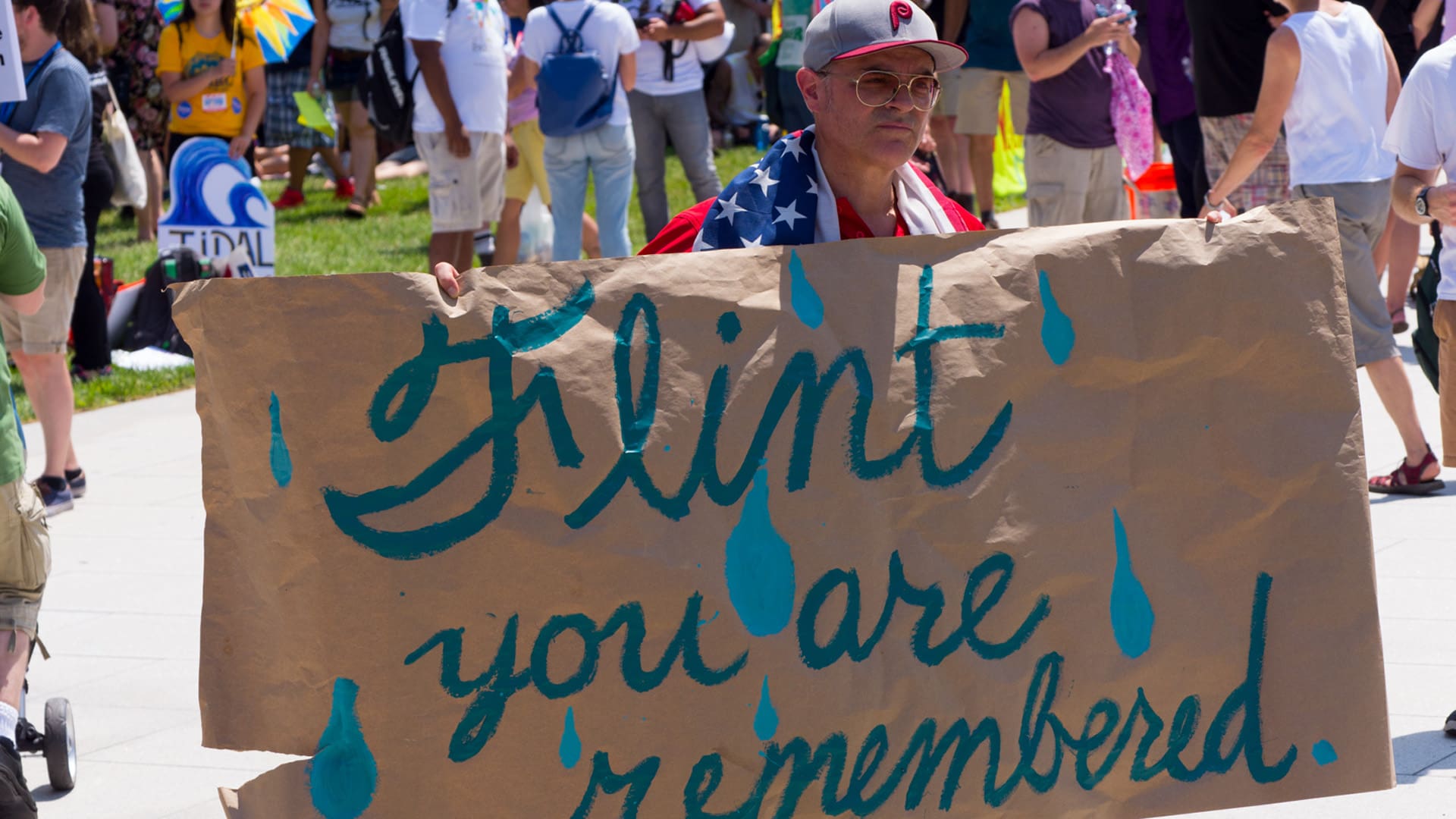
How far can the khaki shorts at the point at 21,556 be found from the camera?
3.77 meters

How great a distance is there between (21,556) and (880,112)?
209 cm

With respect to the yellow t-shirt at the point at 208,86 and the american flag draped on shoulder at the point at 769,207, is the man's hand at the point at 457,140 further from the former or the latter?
the american flag draped on shoulder at the point at 769,207

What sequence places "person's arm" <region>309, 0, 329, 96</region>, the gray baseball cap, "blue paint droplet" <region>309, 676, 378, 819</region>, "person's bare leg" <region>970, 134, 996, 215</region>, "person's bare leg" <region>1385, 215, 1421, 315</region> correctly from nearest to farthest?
"blue paint droplet" <region>309, 676, 378, 819</region>
the gray baseball cap
"person's bare leg" <region>1385, 215, 1421, 315</region>
"person's bare leg" <region>970, 134, 996, 215</region>
"person's arm" <region>309, 0, 329, 96</region>

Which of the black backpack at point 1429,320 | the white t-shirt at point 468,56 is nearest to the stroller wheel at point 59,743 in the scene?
the black backpack at point 1429,320

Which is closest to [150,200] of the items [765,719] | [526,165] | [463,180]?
[526,165]

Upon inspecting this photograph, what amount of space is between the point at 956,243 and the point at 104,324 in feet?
A: 23.6

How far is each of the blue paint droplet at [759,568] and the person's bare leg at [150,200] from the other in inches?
427

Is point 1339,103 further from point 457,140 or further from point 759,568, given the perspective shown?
point 457,140

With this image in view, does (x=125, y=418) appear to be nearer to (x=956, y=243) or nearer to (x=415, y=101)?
(x=415, y=101)

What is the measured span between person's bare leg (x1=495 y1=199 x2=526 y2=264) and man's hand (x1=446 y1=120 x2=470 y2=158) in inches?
29.1

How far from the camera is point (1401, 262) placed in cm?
862

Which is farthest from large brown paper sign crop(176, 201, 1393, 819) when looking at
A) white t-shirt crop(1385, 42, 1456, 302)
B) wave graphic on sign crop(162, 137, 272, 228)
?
wave graphic on sign crop(162, 137, 272, 228)

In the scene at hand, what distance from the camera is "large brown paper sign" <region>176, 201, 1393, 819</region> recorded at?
102 inches

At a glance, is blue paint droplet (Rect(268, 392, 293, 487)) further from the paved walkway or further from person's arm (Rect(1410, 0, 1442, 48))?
person's arm (Rect(1410, 0, 1442, 48))
